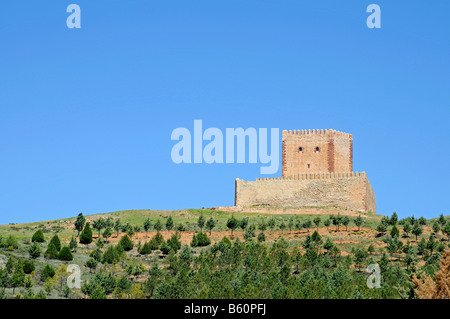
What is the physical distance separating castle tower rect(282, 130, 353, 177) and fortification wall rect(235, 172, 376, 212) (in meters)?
1.41

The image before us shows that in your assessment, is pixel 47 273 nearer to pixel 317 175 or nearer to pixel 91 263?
pixel 91 263

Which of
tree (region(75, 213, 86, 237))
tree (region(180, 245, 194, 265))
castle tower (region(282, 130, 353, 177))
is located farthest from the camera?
castle tower (region(282, 130, 353, 177))

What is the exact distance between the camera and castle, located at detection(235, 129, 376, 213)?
70.7 metres

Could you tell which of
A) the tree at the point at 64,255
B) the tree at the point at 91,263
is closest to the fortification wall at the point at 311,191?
the tree at the point at 64,255

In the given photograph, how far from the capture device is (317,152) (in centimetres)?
7394

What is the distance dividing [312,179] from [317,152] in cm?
303

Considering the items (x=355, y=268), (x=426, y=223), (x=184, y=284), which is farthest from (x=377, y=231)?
(x=184, y=284)

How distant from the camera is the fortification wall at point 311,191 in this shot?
7012 cm

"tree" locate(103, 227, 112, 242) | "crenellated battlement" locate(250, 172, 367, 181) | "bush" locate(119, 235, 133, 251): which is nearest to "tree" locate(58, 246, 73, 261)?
"bush" locate(119, 235, 133, 251)

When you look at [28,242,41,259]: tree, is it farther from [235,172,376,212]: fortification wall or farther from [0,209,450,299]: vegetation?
[235,172,376,212]: fortification wall

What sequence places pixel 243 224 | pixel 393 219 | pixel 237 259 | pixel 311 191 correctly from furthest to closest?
1. pixel 311 191
2. pixel 243 224
3. pixel 393 219
4. pixel 237 259

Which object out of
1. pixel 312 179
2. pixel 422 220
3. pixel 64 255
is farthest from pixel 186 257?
pixel 312 179

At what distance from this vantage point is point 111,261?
4931 cm

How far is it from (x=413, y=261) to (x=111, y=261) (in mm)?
18024
